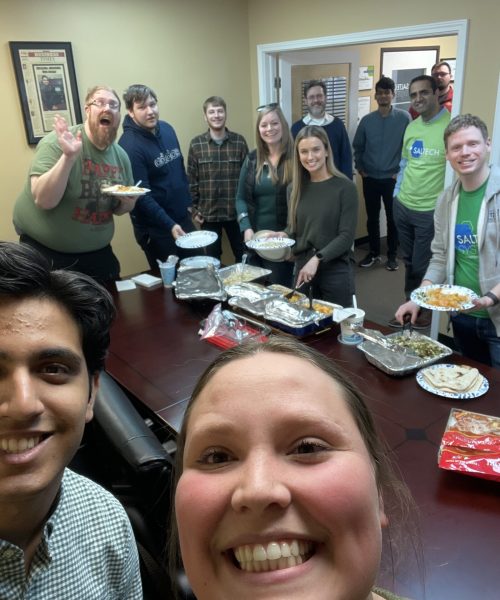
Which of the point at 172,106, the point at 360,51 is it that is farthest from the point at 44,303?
the point at 360,51

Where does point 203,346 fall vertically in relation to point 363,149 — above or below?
below

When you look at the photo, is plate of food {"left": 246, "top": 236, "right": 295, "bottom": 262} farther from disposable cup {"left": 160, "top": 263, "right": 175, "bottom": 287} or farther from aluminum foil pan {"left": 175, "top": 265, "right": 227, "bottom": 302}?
disposable cup {"left": 160, "top": 263, "right": 175, "bottom": 287}

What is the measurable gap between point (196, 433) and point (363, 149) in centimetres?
476

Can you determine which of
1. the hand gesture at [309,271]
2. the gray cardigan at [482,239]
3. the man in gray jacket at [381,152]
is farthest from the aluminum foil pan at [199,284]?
the man in gray jacket at [381,152]

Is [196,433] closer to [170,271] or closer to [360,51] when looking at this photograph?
[170,271]

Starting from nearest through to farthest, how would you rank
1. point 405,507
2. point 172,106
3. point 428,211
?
point 405,507
point 428,211
point 172,106

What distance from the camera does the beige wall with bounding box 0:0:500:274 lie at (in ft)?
10.4

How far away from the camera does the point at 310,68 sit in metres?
4.82

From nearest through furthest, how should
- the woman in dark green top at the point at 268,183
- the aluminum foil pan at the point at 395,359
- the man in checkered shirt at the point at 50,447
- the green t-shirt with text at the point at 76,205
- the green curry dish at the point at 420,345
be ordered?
the man in checkered shirt at the point at 50,447
the aluminum foil pan at the point at 395,359
the green curry dish at the point at 420,345
the green t-shirt with text at the point at 76,205
the woman in dark green top at the point at 268,183

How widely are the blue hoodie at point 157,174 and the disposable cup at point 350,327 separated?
1918mm

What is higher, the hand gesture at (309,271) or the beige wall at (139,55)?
the beige wall at (139,55)

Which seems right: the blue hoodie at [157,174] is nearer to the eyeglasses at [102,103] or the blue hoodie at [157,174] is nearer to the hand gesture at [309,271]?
the eyeglasses at [102,103]

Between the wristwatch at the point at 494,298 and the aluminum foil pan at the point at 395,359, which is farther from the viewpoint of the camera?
the wristwatch at the point at 494,298

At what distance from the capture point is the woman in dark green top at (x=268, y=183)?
10.8ft
